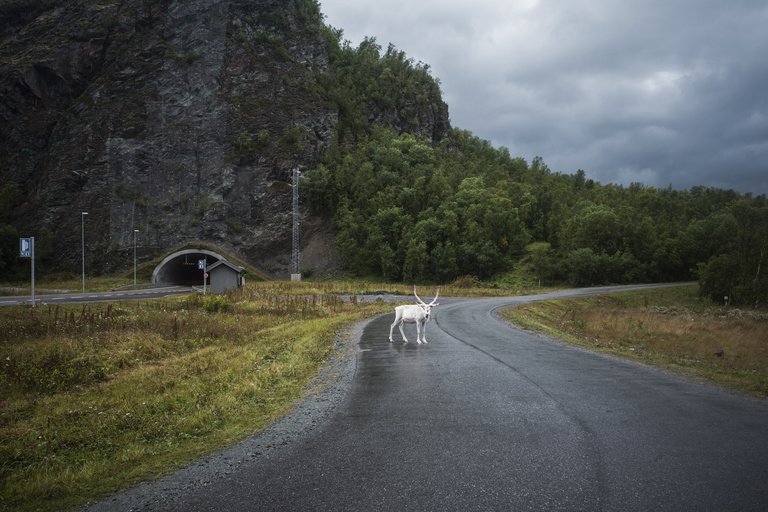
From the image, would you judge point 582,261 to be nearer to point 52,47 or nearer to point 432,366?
point 432,366

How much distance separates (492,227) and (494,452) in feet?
259

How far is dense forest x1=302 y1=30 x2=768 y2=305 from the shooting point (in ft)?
236

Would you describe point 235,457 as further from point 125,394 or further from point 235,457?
point 125,394

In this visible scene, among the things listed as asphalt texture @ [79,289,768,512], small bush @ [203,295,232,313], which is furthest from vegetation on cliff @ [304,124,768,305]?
asphalt texture @ [79,289,768,512]

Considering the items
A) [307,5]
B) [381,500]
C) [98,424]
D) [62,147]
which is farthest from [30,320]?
[307,5]

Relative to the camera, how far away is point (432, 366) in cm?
1091

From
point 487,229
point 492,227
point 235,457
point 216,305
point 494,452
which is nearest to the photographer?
point 494,452

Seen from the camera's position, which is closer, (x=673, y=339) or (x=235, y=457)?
(x=235, y=457)

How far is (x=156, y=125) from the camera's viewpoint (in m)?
78.2

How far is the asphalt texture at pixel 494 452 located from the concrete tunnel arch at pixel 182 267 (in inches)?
2325

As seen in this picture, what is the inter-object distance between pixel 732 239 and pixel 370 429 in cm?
9534

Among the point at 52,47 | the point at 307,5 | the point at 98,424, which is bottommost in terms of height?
the point at 98,424

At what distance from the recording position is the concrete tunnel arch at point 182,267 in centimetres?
6556

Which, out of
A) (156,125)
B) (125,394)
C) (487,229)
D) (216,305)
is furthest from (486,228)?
(125,394)
